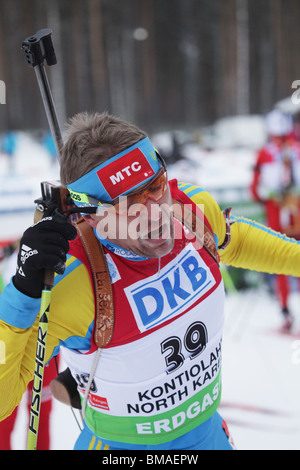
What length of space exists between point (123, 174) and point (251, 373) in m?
2.96

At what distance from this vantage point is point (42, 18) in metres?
9.46

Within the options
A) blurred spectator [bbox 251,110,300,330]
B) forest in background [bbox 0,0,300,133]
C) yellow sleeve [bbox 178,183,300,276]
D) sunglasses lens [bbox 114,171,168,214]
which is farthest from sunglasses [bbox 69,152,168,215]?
forest in background [bbox 0,0,300,133]

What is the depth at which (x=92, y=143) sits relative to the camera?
1163 mm

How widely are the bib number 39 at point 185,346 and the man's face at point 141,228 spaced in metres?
0.24

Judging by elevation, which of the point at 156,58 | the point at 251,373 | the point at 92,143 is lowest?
the point at 251,373

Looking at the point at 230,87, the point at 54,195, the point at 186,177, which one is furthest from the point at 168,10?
the point at 54,195

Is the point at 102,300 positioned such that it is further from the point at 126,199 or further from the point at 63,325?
the point at 126,199

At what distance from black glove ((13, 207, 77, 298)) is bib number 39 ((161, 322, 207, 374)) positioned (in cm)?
37

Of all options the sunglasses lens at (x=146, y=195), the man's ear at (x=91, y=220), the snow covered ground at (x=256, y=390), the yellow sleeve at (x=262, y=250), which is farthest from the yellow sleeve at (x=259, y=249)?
the snow covered ground at (x=256, y=390)

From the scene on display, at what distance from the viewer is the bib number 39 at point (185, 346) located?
47.3 inches

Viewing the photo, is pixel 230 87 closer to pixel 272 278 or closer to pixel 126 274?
pixel 272 278

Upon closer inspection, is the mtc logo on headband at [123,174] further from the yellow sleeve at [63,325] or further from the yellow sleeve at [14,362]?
the yellow sleeve at [14,362]

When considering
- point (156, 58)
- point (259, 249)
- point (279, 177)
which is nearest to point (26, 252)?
point (259, 249)

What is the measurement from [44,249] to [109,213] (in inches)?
8.6
